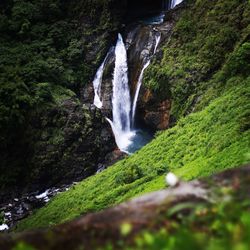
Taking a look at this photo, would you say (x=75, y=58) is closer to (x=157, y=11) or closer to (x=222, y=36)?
(x=157, y=11)

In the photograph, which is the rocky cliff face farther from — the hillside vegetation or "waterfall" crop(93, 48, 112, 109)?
the hillside vegetation

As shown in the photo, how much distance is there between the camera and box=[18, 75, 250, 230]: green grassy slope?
14781 millimetres

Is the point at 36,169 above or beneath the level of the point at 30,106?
beneath

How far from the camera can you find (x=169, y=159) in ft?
59.9

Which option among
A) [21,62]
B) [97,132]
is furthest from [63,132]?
[21,62]

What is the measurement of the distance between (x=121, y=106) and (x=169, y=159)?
12.8 metres

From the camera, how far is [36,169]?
27281 millimetres

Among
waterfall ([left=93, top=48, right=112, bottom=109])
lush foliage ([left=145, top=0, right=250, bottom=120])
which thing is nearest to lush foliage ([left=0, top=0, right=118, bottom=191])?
waterfall ([left=93, top=48, right=112, bottom=109])

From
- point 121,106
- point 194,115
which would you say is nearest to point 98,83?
point 121,106

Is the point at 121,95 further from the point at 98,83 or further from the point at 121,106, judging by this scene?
the point at 98,83

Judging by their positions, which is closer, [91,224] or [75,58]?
[91,224]

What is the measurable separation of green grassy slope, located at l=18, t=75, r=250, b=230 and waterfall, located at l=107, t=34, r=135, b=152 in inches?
308

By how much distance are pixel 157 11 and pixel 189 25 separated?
8204 millimetres

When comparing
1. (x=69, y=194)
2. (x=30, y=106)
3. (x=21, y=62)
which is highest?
(x=21, y=62)
